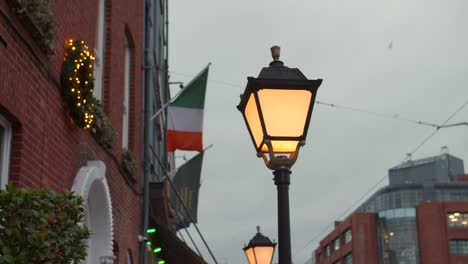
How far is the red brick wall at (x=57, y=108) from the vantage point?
22.4 feet

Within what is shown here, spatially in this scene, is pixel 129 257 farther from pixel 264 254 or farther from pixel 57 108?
pixel 57 108

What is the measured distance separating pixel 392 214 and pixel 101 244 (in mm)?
110247

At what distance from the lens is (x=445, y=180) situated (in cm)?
12669

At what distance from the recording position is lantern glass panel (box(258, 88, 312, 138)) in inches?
213

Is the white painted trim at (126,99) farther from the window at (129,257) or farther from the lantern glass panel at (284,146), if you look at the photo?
the lantern glass panel at (284,146)

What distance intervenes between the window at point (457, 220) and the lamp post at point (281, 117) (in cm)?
10718

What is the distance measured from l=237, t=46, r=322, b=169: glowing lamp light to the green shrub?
4.42ft

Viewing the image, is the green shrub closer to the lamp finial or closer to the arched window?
Result: the lamp finial

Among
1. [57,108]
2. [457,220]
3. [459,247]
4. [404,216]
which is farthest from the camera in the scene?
[404,216]

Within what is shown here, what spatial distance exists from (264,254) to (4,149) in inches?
316

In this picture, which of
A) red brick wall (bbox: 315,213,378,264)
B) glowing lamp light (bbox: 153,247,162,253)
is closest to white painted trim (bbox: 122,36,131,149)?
glowing lamp light (bbox: 153,247,162,253)

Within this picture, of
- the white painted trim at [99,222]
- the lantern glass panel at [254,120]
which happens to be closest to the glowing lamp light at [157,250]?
the white painted trim at [99,222]

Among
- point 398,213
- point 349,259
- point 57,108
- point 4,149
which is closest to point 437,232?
point 398,213

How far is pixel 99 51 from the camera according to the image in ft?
36.1
